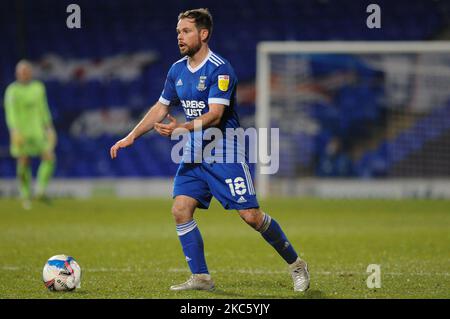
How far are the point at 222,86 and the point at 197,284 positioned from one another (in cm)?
153

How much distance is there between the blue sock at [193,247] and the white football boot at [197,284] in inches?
1.8

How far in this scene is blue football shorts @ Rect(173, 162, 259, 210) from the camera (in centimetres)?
657

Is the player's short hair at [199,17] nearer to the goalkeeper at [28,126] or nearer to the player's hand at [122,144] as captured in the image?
the player's hand at [122,144]

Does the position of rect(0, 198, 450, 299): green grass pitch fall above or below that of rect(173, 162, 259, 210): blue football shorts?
below

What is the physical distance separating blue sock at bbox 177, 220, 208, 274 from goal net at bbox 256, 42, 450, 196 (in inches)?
429

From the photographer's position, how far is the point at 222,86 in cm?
655

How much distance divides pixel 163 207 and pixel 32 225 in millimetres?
4040

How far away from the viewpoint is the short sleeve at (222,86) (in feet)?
21.5

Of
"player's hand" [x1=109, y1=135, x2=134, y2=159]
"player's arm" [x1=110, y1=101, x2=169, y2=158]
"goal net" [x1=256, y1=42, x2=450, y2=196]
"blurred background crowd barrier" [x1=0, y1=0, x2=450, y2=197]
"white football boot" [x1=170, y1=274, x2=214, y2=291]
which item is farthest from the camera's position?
"blurred background crowd barrier" [x1=0, y1=0, x2=450, y2=197]

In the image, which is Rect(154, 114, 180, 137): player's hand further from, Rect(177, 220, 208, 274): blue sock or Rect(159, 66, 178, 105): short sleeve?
Rect(177, 220, 208, 274): blue sock

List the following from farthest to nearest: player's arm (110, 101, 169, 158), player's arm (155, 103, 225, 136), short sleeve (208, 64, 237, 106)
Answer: player's arm (110, 101, 169, 158)
short sleeve (208, 64, 237, 106)
player's arm (155, 103, 225, 136)

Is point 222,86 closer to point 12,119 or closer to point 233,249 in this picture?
point 233,249

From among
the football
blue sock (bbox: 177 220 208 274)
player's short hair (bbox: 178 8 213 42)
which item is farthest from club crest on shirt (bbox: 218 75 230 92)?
the football
